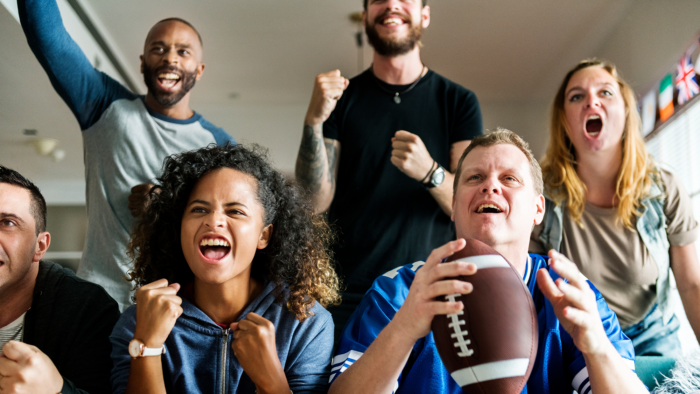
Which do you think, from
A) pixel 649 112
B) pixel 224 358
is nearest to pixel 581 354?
pixel 224 358

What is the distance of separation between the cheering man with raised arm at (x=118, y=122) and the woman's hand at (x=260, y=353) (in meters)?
0.65

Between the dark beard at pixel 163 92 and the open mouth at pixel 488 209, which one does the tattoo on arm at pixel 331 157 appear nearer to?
the dark beard at pixel 163 92

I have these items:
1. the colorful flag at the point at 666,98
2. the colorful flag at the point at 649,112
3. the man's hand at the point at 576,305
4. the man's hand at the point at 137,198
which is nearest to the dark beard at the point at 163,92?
the man's hand at the point at 137,198

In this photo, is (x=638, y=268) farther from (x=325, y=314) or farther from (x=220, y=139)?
(x=220, y=139)

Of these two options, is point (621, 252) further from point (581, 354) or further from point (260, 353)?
point (260, 353)

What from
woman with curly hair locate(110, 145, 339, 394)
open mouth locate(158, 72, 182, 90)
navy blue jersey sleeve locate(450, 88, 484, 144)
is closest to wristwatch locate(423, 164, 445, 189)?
navy blue jersey sleeve locate(450, 88, 484, 144)

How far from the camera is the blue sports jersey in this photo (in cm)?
121

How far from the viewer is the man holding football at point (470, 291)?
1.01 m

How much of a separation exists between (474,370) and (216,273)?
2.15 ft

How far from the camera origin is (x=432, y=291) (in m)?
0.98

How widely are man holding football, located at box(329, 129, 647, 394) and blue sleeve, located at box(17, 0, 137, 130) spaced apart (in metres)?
1.32

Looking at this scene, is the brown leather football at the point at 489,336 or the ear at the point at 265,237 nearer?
the brown leather football at the point at 489,336

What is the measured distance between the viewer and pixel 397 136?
74.3 inches

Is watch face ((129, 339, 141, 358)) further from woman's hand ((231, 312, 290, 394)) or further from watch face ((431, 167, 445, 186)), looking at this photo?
watch face ((431, 167, 445, 186))
